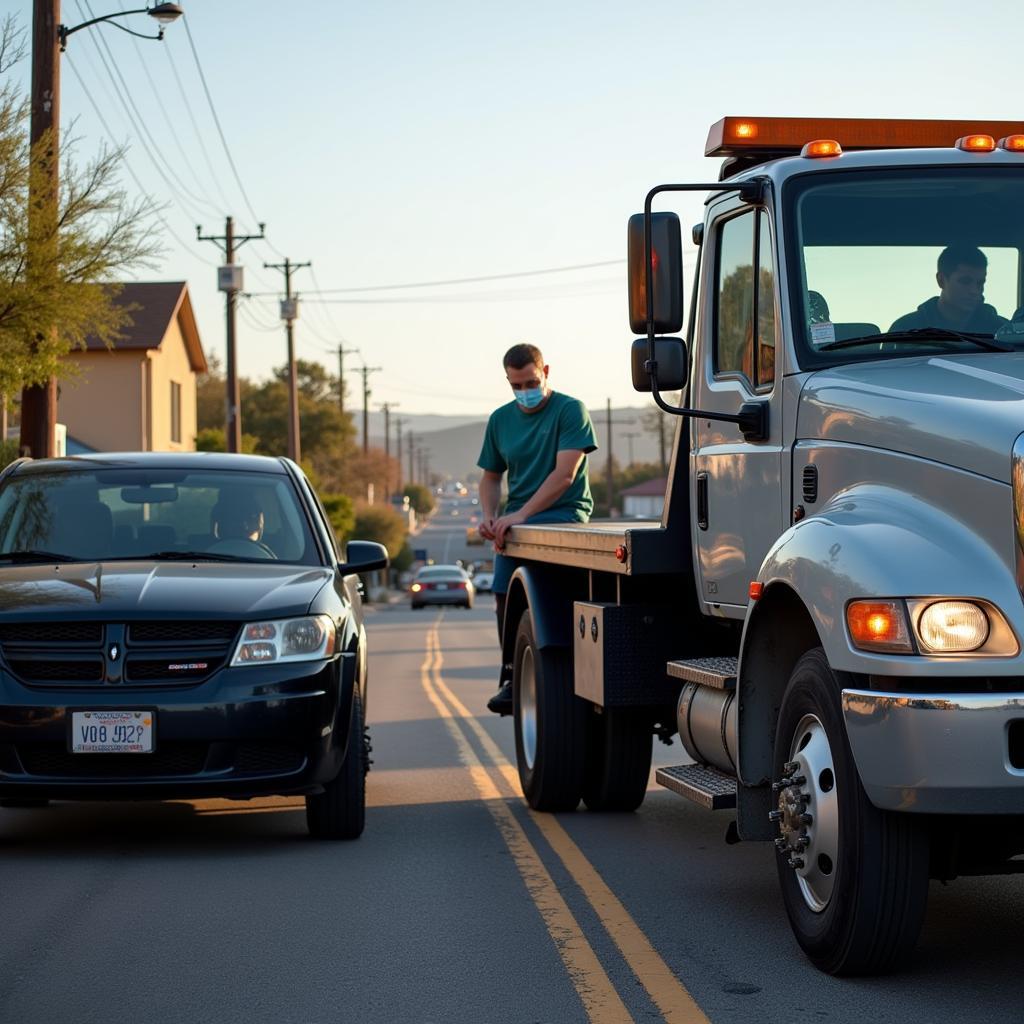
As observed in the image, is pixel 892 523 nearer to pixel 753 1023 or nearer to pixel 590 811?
pixel 753 1023

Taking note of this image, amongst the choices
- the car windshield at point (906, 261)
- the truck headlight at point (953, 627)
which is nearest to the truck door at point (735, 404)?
the car windshield at point (906, 261)

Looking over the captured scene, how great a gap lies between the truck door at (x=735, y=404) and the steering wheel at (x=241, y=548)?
2.53 meters

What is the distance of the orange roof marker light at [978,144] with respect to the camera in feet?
23.1

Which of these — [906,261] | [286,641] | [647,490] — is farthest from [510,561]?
[647,490]

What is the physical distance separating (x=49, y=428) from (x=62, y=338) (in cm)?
110

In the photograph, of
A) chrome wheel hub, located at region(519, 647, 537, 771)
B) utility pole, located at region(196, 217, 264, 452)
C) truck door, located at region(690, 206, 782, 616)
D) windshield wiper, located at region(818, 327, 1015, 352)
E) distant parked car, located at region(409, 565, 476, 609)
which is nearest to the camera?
windshield wiper, located at region(818, 327, 1015, 352)

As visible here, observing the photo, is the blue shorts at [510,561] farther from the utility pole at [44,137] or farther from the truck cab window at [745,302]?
the utility pole at [44,137]

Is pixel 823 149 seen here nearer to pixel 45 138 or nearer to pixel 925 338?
pixel 925 338

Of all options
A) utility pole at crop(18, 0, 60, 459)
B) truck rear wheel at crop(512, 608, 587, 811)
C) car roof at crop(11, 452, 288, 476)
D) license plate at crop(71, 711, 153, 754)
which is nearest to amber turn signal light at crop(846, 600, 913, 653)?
license plate at crop(71, 711, 153, 754)

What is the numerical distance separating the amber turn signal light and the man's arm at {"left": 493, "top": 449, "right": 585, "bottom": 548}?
5157mm

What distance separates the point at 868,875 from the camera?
17.9 ft

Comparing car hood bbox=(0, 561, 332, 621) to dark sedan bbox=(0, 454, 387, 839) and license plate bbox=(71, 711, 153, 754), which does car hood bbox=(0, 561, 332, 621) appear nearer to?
dark sedan bbox=(0, 454, 387, 839)

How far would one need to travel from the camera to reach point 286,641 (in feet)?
27.1

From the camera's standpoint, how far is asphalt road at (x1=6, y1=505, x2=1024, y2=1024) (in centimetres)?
561
